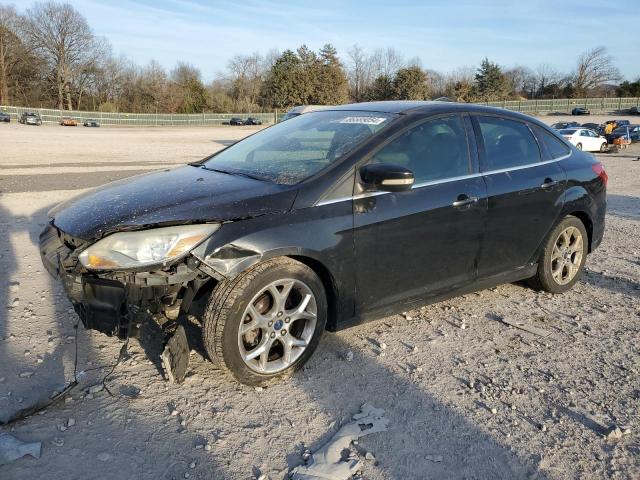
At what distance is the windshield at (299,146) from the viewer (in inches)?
136

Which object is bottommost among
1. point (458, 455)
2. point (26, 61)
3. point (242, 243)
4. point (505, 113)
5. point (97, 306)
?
point (458, 455)

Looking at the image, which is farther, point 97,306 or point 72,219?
point 72,219

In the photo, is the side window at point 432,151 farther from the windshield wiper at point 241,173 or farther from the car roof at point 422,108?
the windshield wiper at point 241,173

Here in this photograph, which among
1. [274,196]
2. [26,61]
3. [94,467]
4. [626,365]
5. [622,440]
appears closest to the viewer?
[94,467]

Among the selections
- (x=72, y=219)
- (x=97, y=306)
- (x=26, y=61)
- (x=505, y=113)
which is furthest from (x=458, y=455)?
(x=26, y=61)

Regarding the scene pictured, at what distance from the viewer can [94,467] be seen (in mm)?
2414

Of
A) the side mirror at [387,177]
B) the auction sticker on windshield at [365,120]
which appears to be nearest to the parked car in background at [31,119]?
the auction sticker on windshield at [365,120]

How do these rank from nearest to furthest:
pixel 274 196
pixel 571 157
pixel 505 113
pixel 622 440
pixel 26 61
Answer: pixel 622 440 < pixel 274 196 < pixel 505 113 < pixel 571 157 < pixel 26 61

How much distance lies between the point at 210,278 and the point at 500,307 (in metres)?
2.69

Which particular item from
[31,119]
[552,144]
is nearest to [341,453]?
[552,144]

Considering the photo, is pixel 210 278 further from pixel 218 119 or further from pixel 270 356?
pixel 218 119

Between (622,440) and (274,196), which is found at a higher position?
(274,196)

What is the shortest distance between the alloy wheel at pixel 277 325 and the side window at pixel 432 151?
1036mm

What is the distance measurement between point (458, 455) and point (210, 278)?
1.61 meters
